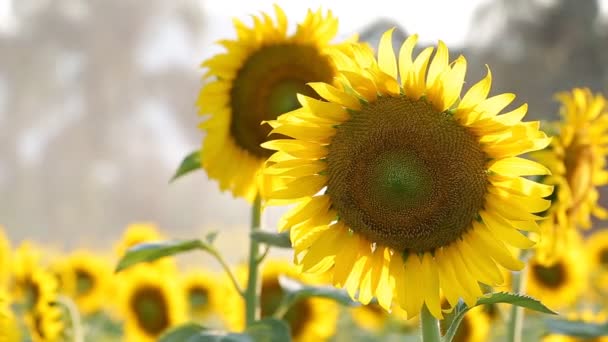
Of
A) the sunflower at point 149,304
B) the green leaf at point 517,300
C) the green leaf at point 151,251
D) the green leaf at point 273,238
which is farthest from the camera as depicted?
the sunflower at point 149,304

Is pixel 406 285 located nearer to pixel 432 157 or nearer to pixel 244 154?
pixel 432 157

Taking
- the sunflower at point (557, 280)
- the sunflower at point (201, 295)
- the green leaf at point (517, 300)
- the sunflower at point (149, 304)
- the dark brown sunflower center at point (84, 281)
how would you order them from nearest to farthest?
1. the green leaf at point (517, 300)
2. the sunflower at point (149, 304)
3. the sunflower at point (557, 280)
4. the sunflower at point (201, 295)
5. the dark brown sunflower center at point (84, 281)

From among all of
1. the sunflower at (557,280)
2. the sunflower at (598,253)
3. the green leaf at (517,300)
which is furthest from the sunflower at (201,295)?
the green leaf at (517,300)

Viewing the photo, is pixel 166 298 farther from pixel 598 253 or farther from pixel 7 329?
pixel 598 253

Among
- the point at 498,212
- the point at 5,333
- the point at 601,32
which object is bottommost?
the point at 5,333

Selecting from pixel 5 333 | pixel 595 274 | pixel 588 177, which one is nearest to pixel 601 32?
pixel 595 274

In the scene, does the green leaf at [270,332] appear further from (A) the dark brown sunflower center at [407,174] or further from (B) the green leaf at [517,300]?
(B) the green leaf at [517,300]
